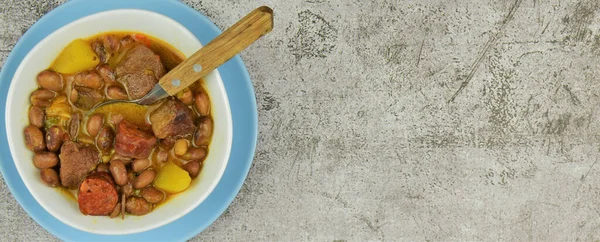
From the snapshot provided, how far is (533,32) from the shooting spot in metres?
2.32

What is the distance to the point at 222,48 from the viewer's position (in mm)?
1585

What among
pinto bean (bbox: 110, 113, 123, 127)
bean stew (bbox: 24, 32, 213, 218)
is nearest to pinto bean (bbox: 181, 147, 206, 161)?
bean stew (bbox: 24, 32, 213, 218)

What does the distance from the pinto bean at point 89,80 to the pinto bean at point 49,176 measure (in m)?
0.34

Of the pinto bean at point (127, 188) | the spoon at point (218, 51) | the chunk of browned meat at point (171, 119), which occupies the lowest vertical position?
the pinto bean at point (127, 188)

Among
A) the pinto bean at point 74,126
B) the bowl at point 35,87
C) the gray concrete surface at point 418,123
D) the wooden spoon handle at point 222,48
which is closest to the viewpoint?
the wooden spoon handle at point 222,48

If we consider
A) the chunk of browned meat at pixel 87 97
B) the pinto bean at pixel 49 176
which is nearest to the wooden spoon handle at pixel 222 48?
the chunk of browned meat at pixel 87 97

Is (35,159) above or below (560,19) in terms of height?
below

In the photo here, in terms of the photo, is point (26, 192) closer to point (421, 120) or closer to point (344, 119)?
A: point (344, 119)

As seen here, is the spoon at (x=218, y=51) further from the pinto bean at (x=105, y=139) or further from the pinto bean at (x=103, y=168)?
the pinto bean at (x=103, y=168)

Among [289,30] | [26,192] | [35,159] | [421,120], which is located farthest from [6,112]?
[421,120]

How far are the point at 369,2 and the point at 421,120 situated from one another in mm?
551

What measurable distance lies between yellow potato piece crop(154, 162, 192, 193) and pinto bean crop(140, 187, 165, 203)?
0.02 meters

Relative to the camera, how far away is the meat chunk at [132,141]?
1.93 m

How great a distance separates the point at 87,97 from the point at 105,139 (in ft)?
0.56
